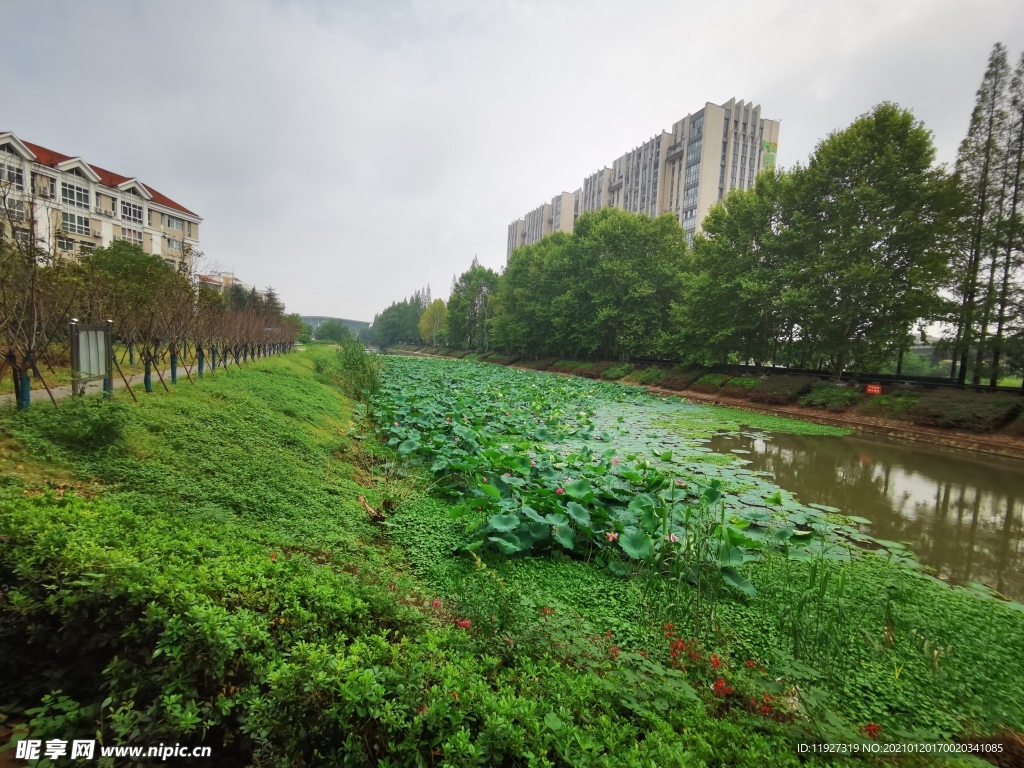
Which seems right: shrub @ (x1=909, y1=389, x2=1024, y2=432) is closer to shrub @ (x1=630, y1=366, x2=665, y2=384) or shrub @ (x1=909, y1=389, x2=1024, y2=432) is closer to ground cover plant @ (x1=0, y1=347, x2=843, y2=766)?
shrub @ (x1=630, y1=366, x2=665, y2=384)

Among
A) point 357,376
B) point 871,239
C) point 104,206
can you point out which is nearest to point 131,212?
point 104,206

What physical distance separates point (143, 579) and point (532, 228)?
87165mm

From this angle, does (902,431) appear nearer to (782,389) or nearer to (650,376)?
(782,389)

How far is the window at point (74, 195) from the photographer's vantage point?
93.5ft

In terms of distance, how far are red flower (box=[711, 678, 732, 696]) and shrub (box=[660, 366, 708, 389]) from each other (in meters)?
20.1

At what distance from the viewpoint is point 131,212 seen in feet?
111

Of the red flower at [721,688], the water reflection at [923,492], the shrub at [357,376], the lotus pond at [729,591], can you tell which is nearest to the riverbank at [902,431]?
the water reflection at [923,492]

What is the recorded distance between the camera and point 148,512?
2.86 meters

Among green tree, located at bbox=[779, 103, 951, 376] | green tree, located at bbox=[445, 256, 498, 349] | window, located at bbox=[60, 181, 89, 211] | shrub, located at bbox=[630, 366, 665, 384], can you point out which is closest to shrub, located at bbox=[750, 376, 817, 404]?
green tree, located at bbox=[779, 103, 951, 376]

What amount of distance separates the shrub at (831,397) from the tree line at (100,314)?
1729 centimetres

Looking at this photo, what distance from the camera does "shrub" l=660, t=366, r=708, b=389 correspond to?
69.3 feet

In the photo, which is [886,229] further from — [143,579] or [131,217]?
[131,217]

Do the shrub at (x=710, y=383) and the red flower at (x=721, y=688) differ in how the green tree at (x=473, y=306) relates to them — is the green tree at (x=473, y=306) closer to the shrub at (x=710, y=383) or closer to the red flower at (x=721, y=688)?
the shrub at (x=710, y=383)

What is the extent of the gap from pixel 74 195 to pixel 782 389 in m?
41.8
